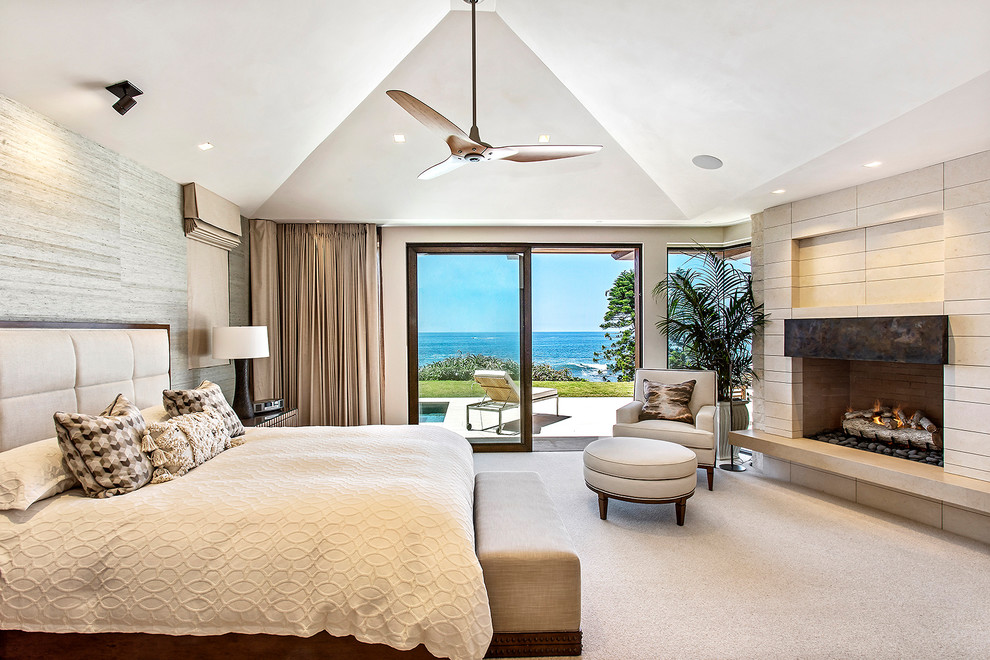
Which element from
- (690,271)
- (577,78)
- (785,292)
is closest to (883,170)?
(785,292)

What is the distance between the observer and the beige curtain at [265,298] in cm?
482

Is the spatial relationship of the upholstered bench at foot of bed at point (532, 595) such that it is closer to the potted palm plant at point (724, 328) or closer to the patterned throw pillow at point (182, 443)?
the patterned throw pillow at point (182, 443)

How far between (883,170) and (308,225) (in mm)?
4885

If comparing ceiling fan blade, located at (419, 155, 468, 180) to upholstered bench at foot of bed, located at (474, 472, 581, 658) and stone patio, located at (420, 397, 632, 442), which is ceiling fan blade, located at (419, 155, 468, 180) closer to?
upholstered bench at foot of bed, located at (474, 472, 581, 658)

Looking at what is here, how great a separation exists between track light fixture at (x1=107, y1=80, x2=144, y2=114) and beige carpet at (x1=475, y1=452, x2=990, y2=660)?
3.30 meters

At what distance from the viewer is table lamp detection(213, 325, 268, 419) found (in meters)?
3.75

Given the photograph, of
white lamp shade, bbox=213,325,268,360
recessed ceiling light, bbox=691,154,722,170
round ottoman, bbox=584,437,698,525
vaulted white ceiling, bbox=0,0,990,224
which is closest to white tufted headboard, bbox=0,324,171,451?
white lamp shade, bbox=213,325,268,360

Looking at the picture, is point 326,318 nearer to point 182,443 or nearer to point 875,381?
point 182,443

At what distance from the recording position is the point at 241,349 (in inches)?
149

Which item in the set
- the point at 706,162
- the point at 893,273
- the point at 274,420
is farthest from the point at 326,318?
the point at 893,273

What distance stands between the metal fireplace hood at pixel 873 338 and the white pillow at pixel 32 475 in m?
4.76

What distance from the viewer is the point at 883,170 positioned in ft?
10.9

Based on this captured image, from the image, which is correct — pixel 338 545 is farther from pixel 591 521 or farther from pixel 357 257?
pixel 357 257

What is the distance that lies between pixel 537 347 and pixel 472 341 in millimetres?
2227
